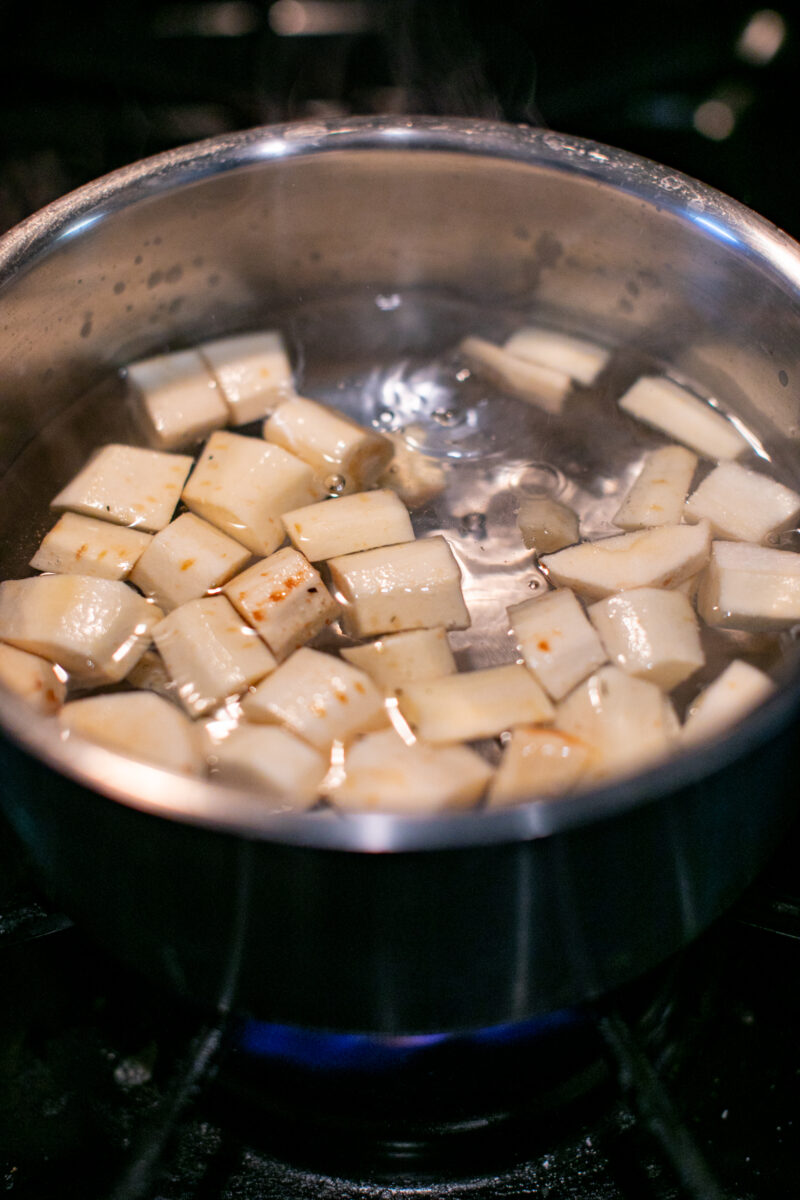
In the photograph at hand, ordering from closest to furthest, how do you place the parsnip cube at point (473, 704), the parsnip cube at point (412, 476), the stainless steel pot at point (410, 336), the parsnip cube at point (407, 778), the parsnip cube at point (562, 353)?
the stainless steel pot at point (410, 336) → the parsnip cube at point (407, 778) → the parsnip cube at point (473, 704) → the parsnip cube at point (412, 476) → the parsnip cube at point (562, 353)

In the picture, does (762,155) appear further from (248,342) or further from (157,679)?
(157,679)

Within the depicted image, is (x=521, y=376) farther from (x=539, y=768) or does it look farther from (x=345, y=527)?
(x=539, y=768)

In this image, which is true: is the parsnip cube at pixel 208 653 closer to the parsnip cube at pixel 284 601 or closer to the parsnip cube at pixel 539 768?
the parsnip cube at pixel 284 601

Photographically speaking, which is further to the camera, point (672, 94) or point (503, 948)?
point (672, 94)

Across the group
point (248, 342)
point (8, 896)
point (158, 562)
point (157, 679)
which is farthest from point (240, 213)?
point (8, 896)

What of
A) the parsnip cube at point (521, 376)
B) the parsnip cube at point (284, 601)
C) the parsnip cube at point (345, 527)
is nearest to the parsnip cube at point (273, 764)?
the parsnip cube at point (284, 601)

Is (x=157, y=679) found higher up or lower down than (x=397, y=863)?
lower down

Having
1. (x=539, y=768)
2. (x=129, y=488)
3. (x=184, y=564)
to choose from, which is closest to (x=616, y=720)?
(x=539, y=768)
